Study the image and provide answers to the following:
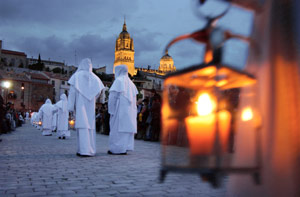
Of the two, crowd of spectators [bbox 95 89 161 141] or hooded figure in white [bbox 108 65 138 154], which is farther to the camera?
crowd of spectators [bbox 95 89 161 141]

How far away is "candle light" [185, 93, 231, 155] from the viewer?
3.88ft

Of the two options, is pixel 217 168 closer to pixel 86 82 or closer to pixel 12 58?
pixel 86 82

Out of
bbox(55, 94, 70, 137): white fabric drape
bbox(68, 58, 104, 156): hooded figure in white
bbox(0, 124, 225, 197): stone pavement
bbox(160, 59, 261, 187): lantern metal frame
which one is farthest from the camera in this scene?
bbox(55, 94, 70, 137): white fabric drape

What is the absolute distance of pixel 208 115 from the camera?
3.97 feet

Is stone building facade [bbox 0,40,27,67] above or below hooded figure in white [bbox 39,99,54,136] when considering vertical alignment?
above

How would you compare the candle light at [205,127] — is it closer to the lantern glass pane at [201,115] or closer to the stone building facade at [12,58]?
the lantern glass pane at [201,115]

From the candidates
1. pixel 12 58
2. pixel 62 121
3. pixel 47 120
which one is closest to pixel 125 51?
pixel 12 58

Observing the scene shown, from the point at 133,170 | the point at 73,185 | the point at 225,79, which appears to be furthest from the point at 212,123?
the point at 133,170

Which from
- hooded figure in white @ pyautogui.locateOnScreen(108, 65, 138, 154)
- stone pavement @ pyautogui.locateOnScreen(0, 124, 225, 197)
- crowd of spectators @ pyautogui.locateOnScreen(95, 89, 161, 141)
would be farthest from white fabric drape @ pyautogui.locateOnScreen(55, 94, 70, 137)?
stone pavement @ pyautogui.locateOnScreen(0, 124, 225, 197)

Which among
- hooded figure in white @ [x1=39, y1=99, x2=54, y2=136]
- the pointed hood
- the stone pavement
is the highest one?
the pointed hood

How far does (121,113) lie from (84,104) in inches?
44.9

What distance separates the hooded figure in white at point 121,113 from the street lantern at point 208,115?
24.9 feet

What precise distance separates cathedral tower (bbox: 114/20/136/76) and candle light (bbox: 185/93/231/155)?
133 meters

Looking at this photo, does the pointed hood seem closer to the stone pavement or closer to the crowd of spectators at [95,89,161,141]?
the stone pavement
